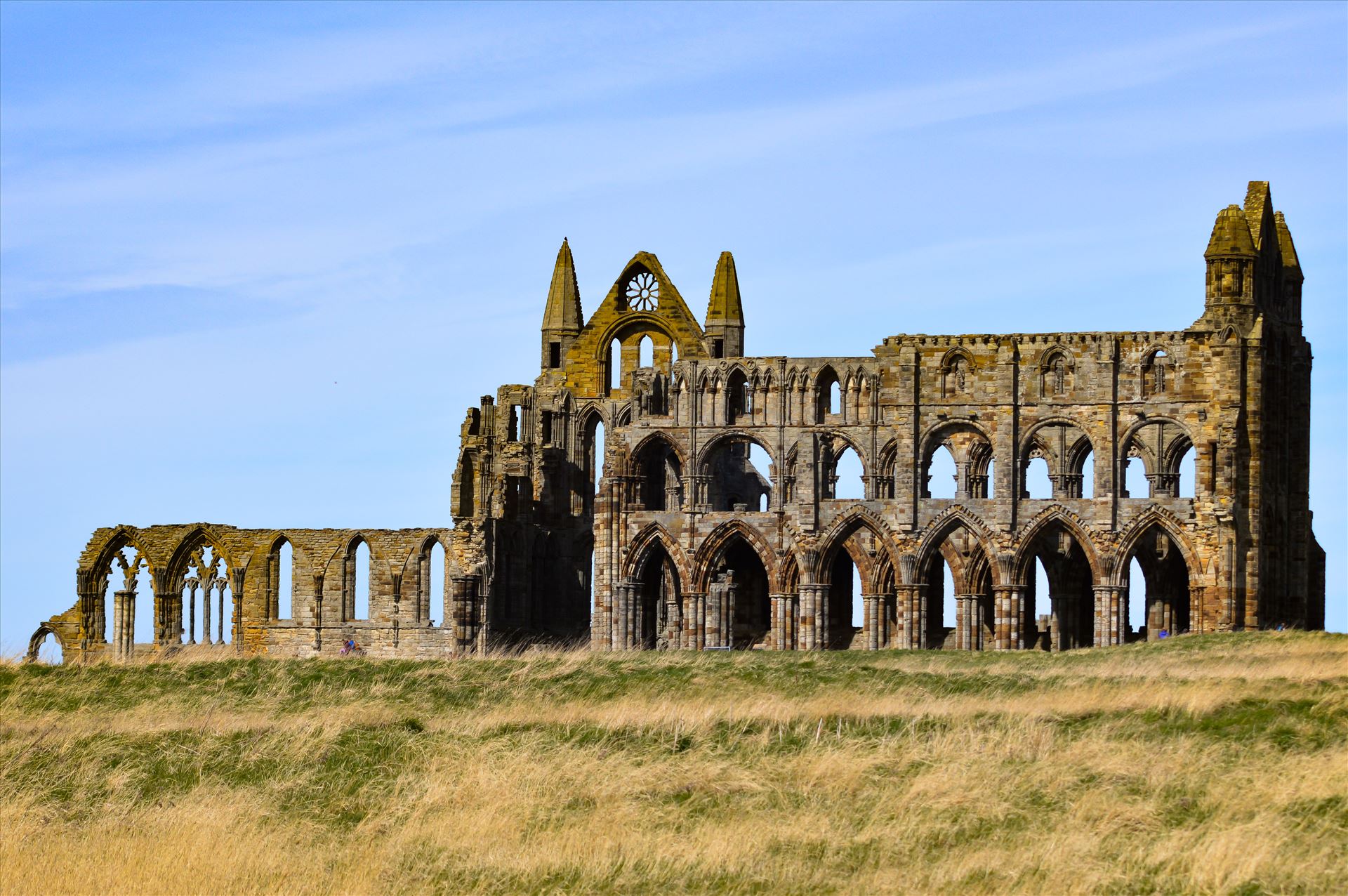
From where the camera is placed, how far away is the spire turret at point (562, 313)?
82.7 m

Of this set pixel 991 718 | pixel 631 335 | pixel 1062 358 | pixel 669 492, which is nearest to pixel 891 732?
pixel 991 718

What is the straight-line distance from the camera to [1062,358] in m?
67.4

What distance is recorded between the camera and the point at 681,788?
92.3 feet

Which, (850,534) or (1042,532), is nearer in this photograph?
(1042,532)

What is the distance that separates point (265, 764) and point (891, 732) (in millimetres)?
→ 7830

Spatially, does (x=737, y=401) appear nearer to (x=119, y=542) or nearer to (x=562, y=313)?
(x=562, y=313)

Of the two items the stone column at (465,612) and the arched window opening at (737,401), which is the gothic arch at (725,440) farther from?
the stone column at (465,612)

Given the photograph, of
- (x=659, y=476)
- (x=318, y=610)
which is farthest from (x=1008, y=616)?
(x=318, y=610)

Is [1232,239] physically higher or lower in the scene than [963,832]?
higher

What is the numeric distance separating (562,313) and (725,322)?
643cm

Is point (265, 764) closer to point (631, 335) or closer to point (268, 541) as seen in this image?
point (268, 541)

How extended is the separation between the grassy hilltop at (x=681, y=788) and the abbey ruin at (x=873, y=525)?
2707cm

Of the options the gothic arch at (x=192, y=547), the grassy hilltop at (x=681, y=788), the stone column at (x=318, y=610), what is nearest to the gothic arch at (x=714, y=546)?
the stone column at (x=318, y=610)

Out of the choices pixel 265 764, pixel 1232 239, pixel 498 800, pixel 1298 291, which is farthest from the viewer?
pixel 1298 291
